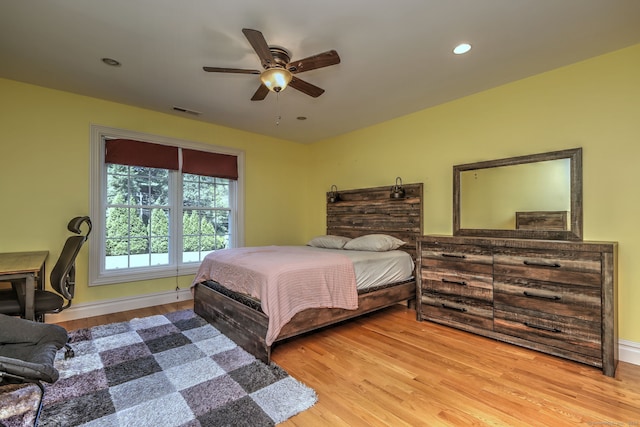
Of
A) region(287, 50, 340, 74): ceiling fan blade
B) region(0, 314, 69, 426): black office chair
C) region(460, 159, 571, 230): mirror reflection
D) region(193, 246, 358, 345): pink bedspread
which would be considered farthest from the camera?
region(460, 159, 571, 230): mirror reflection

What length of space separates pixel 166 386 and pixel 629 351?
356 cm

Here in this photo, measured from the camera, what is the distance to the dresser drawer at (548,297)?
228 centimetres

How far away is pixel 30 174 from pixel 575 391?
5187mm

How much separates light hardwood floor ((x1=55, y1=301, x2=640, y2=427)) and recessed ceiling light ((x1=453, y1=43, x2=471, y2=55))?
2545mm

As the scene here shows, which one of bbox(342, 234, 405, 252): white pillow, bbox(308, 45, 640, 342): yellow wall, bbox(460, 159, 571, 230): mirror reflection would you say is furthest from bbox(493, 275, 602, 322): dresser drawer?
bbox(342, 234, 405, 252): white pillow

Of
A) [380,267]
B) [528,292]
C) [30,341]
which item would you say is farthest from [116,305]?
[528,292]

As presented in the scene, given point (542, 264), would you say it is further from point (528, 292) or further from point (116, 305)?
point (116, 305)

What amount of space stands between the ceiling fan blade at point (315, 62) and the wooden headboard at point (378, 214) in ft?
7.26

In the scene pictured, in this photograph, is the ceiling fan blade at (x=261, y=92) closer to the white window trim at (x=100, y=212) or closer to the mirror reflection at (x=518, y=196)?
the white window trim at (x=100, y=212)

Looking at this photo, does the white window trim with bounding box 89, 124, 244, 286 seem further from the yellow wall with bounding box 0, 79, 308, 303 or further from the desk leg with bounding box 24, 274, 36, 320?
the desk leg with bounding box 24, 274, 36, 320

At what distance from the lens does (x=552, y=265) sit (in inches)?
97.0

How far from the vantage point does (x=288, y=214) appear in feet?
17.6

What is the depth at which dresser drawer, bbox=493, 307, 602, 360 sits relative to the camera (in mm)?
2271

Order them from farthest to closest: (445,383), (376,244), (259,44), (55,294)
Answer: (376,244)
(55,294)
(445,383)
(259,44)
